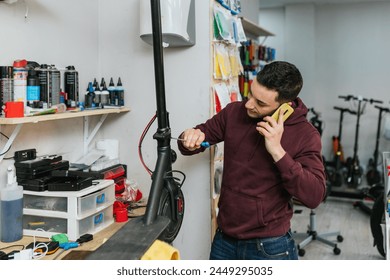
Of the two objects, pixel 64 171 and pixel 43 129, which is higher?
pixel 43 129

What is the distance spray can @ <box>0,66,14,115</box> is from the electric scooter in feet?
2.01

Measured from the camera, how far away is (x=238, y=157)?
5.29ft

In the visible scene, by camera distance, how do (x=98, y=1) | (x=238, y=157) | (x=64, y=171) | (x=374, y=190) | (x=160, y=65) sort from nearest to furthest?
(x=160, y=65) < (x=238, y=157) < (x=64, y=171) < (x=98, y=1) < (x=374, y=190)

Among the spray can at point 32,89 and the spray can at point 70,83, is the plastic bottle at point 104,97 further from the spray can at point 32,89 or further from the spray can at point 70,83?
the spray can at point 32,89

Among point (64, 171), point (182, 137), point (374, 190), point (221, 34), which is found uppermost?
point (221, 34)

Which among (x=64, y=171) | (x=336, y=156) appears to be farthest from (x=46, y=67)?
(x=336, y=156)

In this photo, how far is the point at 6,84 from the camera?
1.59 m

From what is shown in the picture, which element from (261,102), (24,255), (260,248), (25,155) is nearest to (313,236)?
(260,248)

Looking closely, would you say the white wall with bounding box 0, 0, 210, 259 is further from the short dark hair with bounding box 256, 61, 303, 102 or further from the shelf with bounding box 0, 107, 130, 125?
the short dark hair with bounding box 256, 61, 303, 102

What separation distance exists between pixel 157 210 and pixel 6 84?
2.77 feet

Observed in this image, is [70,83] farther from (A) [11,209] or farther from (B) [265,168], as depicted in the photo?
(B) [265,168]

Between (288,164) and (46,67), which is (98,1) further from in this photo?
(288,164)

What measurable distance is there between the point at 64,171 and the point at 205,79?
34.2 inches

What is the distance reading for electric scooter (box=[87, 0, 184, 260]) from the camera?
960 mm
